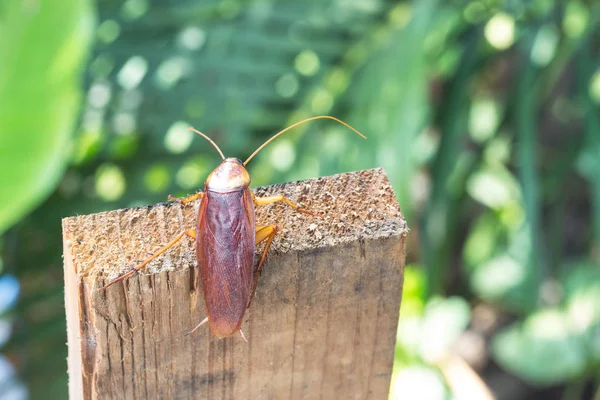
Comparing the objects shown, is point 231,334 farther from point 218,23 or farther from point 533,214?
point 533,214

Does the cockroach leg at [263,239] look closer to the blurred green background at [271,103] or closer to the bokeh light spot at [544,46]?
the blurred green background at [271,103]

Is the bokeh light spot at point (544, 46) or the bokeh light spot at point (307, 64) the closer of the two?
the bokeh light spot at point (307, 64)

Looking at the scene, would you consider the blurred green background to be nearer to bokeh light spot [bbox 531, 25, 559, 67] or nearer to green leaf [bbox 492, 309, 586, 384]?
bokeh light spot [bbox 531, 25, 559, 67]

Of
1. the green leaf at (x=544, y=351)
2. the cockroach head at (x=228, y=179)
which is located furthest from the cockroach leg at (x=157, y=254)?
the green leaf at (x=544, y=351)

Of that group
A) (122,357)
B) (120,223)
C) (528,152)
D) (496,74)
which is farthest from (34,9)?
(496,74)

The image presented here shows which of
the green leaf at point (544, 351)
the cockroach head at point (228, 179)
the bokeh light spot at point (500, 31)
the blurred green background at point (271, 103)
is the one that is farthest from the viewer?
the green leaf at point (544, 351)

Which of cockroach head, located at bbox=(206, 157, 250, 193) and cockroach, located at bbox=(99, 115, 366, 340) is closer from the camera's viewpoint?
cockroach, located at bbox=(99, 115, 366, 340)

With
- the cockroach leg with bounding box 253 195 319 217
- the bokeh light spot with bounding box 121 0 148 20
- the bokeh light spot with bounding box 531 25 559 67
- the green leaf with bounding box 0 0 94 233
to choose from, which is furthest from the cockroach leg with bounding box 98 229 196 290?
the bokeh light spot with bounding box 531 25 559 67

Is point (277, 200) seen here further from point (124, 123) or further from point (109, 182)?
point (109, 182)
